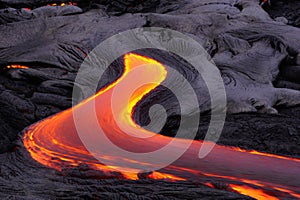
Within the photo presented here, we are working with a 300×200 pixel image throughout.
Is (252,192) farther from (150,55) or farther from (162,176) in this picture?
(150,55)

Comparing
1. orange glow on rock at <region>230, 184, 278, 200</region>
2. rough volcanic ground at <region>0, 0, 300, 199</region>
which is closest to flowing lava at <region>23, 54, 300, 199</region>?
orange glow on rock at <region>230, 184, 278, 200</region>

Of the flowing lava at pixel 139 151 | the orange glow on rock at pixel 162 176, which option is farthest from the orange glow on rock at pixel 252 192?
A: the orange glow on rock at pixel 162 176

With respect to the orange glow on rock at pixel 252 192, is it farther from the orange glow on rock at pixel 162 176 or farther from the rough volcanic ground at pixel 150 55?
the orange glow on rock at pixel 162 176

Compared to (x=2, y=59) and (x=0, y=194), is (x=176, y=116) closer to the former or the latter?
(x=0, y=194)

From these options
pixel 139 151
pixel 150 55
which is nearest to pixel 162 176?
pixel 139 151

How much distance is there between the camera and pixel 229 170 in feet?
7.34

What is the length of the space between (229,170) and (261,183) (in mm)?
253

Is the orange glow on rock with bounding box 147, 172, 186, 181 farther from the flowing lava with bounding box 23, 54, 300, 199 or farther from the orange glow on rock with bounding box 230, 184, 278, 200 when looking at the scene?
the orange glow on rock with bounding box 230, 184, 278, 200

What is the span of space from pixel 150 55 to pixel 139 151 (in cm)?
172

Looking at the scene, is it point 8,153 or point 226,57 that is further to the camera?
point 226,57

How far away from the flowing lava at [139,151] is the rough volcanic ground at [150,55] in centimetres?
11

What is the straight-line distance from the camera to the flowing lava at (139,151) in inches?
81.5

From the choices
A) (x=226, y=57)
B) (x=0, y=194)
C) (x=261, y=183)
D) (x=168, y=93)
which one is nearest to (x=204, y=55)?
(x=226, y=57)

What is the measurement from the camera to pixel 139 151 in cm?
247
